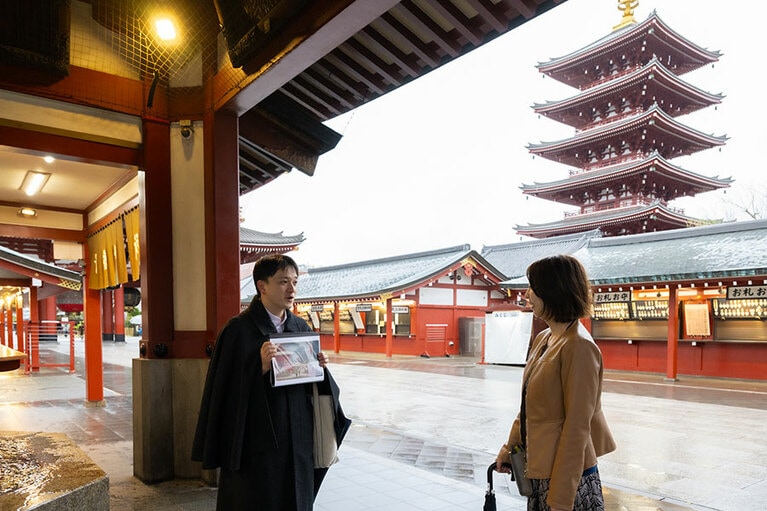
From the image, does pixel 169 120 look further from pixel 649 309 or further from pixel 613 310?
pixel 613 310

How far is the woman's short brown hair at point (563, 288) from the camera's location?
84.4 inches

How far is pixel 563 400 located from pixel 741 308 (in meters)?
14.8

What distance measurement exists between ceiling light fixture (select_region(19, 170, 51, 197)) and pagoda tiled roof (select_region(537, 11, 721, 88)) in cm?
2358

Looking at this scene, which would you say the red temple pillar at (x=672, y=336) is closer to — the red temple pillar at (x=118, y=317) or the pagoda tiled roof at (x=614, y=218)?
the pagoda tiled roof at (x=614, y=218)

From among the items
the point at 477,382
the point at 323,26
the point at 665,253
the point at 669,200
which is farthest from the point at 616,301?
the point at 323,26

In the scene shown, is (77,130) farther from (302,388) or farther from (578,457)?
(578,457)

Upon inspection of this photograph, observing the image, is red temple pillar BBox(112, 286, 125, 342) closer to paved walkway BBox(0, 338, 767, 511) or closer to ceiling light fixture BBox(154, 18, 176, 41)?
paved walkway BBox(0, 338, 767, 511)

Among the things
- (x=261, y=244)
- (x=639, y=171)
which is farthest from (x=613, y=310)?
(x=261, y=244)

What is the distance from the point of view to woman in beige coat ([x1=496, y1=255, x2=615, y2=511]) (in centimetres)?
197

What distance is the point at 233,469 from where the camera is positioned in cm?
262

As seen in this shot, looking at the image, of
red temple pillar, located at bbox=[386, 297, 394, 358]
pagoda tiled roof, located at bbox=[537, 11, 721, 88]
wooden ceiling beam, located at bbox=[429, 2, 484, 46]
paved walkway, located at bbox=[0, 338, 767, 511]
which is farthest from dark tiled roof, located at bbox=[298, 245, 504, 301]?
wooden ceiling beam, located at bbox=[429, 2, 484, 46]

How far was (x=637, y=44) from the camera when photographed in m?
23.5

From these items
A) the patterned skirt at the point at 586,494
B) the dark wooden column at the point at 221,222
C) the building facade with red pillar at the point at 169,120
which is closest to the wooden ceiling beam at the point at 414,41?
the building facade with red pillar at the point at 169,120

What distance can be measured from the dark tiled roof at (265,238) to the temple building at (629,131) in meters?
13.2
